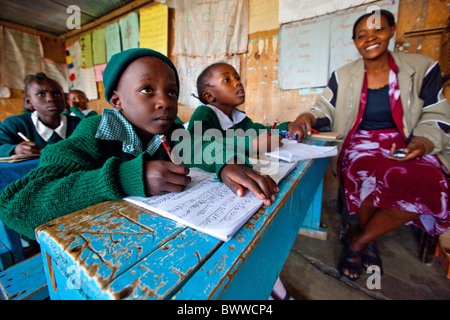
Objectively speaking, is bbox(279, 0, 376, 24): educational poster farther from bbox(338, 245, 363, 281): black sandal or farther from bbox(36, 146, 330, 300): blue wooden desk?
bbox(36, 146, 330, 300): blue wooden desk

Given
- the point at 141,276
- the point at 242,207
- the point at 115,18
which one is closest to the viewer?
the point at 141,276

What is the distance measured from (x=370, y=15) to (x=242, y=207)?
62.1 inches

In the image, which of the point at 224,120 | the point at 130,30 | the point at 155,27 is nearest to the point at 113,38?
the point at 130,30

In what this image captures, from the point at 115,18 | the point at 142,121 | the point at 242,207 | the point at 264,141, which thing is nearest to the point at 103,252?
the point at 242,207

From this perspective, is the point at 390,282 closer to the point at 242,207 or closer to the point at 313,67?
the point at 242,207

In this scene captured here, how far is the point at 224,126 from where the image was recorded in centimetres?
110

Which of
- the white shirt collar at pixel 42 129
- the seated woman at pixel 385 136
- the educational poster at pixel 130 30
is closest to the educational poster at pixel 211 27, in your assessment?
the educational poster at pixel 130 30

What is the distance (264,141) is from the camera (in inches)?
31.2

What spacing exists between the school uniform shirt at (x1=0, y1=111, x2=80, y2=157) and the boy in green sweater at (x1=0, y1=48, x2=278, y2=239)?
3.75ft

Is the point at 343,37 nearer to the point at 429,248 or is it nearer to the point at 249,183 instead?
the point at 429,248

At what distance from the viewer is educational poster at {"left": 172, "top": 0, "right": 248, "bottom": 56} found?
7.31ft

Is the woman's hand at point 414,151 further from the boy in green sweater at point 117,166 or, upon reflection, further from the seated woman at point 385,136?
the boy in green sweater at point 117,166

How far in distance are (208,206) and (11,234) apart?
1089 mm

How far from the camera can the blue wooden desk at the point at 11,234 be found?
0.85 meters
